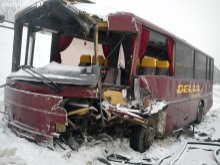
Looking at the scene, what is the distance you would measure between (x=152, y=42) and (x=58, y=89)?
2.94m

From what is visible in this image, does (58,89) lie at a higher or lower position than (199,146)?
higher

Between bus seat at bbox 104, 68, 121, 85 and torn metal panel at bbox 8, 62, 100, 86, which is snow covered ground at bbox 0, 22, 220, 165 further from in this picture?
bus seat at bbox 104, 68, 121, 85

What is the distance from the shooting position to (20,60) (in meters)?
6.74

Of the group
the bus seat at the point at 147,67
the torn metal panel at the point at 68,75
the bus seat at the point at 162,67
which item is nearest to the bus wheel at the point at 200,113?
the bus seat at the point at 162,67

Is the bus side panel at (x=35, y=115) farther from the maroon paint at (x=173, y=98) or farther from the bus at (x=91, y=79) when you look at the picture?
the maroon paint at (x=173, y=98)

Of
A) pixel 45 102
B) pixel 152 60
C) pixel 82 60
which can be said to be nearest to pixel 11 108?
pixel 45 102

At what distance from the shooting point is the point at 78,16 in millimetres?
5230

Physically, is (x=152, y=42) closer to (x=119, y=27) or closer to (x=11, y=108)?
(x=119, y=27)

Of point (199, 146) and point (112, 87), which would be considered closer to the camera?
point (112, 87)

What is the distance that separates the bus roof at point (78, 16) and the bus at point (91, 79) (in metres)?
0.02

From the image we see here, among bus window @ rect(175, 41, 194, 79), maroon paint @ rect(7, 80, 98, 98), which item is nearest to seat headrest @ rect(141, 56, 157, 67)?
bus window @ rect(175, 41, 194, 79)

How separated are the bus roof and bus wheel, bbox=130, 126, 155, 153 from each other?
2.10 m

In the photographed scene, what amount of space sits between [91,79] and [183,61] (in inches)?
176

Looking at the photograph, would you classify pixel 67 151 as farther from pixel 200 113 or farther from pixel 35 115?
pixel 200 113
